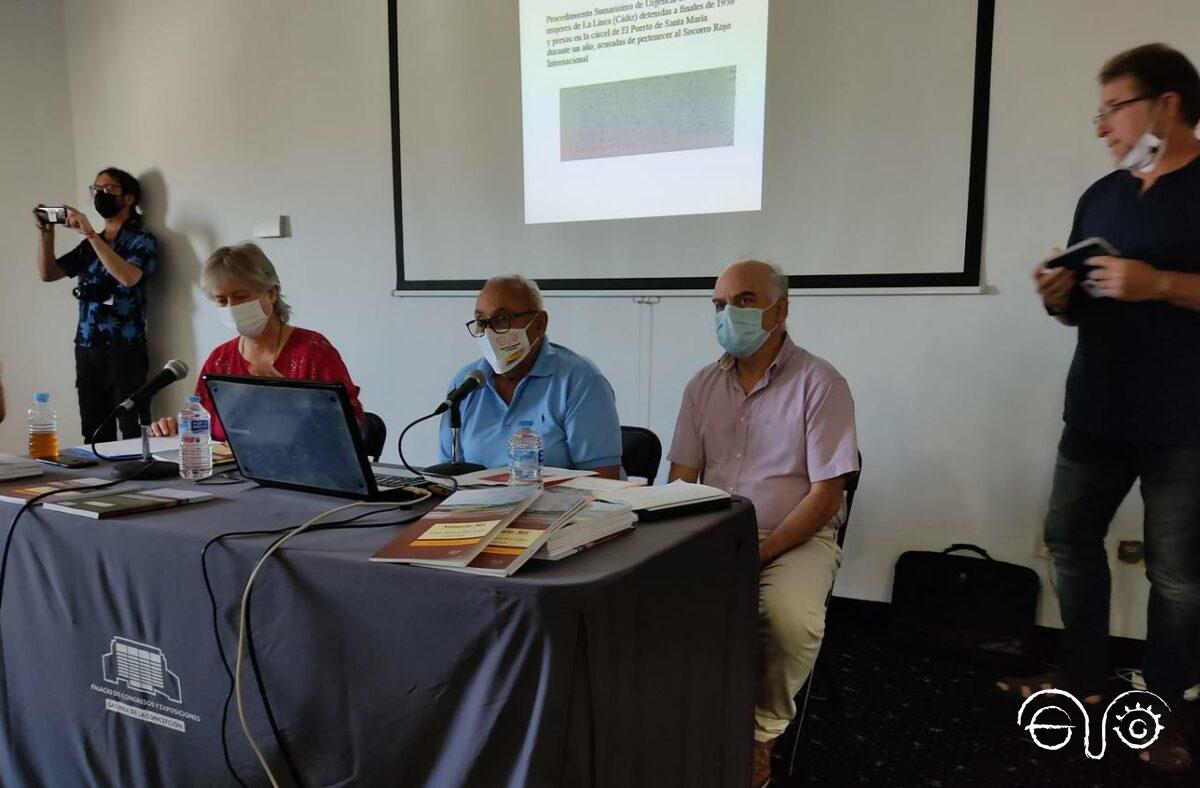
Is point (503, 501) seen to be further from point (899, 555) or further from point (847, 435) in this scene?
point (899, 555)

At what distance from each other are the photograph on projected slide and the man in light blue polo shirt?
1.15 meters

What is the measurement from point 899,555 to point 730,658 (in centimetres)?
145

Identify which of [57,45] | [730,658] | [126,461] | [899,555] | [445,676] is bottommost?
[899,555]

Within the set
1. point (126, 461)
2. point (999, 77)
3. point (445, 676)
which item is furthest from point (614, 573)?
point (999, 77)

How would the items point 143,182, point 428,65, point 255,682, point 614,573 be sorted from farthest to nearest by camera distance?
point 143,182, point 428,65, point 255,682, point 614,573

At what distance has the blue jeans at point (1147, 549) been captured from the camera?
1655mm

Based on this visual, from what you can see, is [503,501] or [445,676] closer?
[445,676]

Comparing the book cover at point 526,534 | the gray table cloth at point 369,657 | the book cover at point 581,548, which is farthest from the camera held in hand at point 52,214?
the book cover at point 581,548

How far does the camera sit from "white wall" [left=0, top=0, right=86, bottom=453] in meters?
3.93

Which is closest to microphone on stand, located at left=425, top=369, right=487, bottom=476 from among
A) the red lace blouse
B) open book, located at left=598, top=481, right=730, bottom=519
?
open book, located at left=598, top=481, right=730, bottom=519

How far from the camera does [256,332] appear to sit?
210cm

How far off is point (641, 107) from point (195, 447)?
6.33 feet

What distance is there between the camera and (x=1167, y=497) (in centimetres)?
166

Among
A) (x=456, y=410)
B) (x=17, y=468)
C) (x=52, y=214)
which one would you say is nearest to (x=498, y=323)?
(x=456, y=410)
